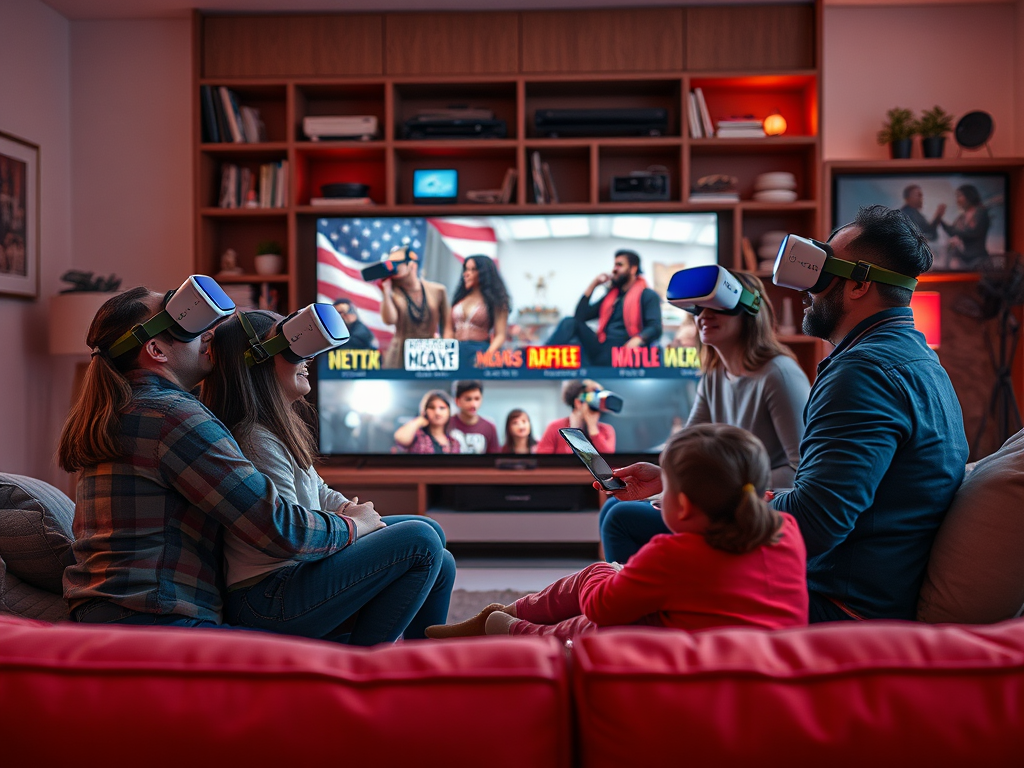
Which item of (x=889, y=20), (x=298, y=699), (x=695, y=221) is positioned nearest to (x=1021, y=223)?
(x=889, y=20)

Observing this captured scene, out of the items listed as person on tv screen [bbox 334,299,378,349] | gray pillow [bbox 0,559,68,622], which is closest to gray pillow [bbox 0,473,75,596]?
gray pillow [bbox 0,559,68,622]

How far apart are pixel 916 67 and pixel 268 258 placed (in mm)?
3567

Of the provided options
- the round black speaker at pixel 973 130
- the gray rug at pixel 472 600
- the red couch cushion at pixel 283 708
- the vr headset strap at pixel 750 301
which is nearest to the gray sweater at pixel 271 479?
the red couch cushion at pixel 283 708

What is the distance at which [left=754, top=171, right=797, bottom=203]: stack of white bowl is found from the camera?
408 centimetres

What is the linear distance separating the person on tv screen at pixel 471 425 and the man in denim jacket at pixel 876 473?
2.75 m

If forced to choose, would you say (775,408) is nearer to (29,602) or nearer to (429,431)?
(29,602)

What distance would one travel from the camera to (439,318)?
4.15m

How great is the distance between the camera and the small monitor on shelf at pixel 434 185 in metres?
4.19

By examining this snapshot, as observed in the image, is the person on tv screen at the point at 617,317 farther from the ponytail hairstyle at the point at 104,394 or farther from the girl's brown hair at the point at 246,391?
the ponytail hairstyle at the point at 104,394

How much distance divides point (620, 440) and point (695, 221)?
3.83 ft

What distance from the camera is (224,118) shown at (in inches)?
164

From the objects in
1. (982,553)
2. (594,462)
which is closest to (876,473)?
(982,553)

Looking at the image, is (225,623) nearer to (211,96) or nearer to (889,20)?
(211,96)

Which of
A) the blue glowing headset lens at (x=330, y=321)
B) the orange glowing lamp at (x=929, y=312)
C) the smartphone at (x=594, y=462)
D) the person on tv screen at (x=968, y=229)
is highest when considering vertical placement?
the person on tv screen at (x=968, y=229)
